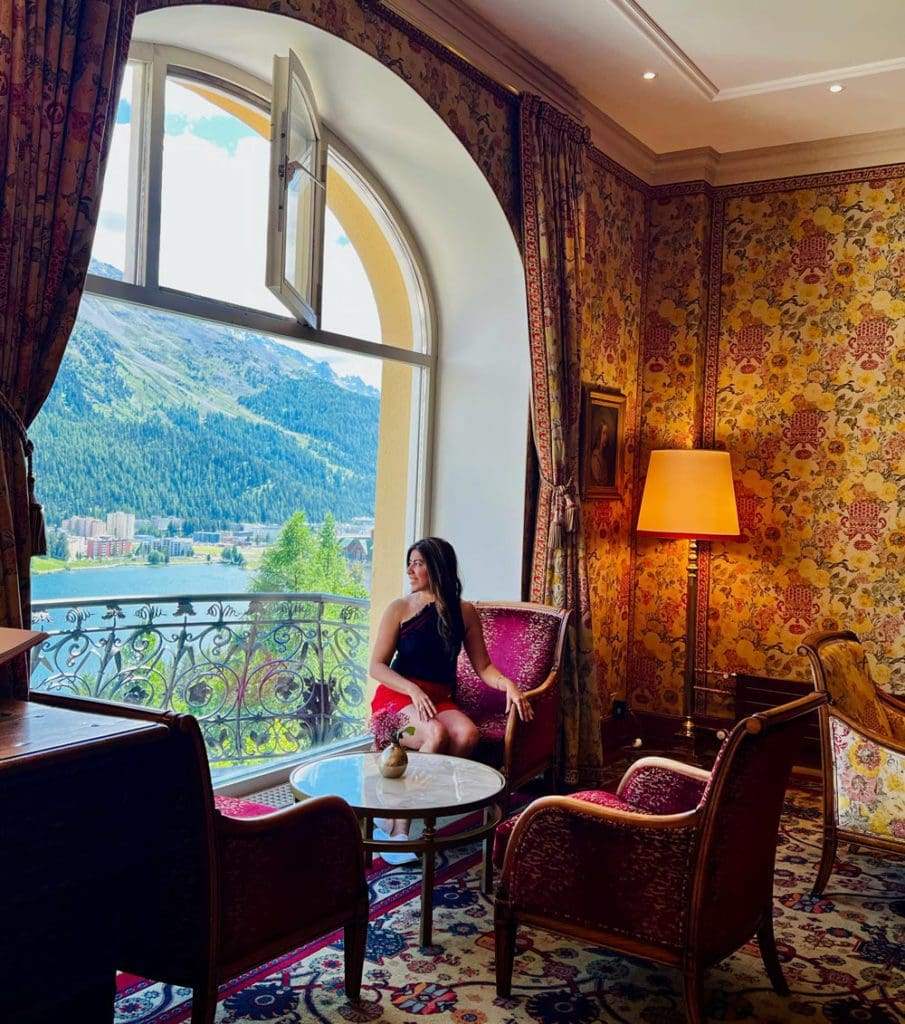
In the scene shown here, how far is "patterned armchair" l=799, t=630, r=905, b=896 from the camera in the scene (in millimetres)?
3594

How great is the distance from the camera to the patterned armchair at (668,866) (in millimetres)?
2525

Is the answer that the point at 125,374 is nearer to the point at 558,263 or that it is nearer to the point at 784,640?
the point at 558,263

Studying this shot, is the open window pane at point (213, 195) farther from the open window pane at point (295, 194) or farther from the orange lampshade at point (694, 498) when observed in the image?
the orange lampshade at point (694, 498)

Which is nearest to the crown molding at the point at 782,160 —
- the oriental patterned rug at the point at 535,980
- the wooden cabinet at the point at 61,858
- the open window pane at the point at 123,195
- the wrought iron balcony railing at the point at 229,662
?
the wrought iron balcony railing at the point at 229,662

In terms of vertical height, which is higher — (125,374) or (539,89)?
(539,89)

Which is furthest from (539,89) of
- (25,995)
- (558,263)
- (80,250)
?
(25,995)

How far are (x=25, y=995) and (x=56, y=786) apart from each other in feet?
1.18

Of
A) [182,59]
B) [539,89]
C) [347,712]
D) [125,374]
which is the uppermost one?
[539,89]

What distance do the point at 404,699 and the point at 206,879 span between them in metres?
1.77

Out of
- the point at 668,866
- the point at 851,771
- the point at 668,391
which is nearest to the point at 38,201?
the point at 668,866

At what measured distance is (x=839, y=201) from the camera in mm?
5629

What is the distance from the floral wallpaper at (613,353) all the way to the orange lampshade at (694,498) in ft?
1.20

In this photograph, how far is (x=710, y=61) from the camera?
4.75m

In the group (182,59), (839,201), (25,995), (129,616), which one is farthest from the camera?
(839,201)
